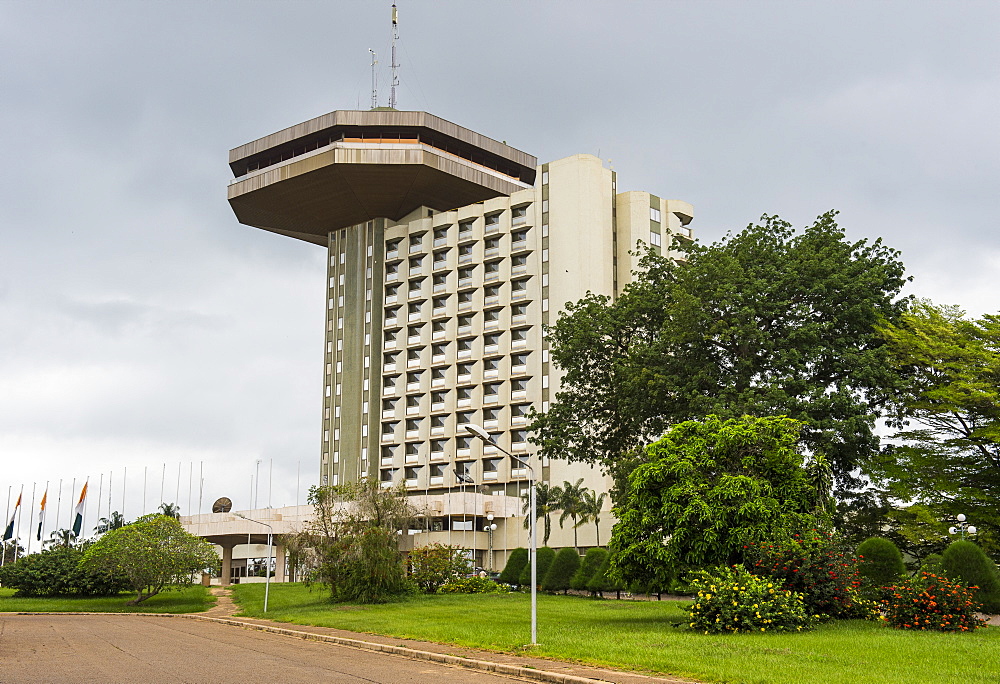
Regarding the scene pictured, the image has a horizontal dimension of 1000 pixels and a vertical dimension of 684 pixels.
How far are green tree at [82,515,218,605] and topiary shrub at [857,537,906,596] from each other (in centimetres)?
4271

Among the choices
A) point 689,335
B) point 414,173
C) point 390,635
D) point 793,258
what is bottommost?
point 390,635

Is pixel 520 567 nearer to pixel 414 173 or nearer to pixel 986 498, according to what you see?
Answer: pixel 986 498

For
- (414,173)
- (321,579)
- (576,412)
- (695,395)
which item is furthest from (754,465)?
(414,173)

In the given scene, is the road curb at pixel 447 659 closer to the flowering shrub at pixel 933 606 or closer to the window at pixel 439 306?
the flowering shrub at pixel 933 606

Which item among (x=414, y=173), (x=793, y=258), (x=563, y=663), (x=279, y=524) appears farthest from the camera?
(x=414, y=173)

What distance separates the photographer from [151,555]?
60.6 meters

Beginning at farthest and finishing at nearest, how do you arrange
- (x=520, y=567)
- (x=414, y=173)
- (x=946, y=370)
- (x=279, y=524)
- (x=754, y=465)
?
(x=414, y=173) → (x=279, y=524) → (x=520, y=567) → (x=946, y=370) → (x=754, y=465)

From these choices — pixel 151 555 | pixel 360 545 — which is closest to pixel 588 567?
pixel 360 545

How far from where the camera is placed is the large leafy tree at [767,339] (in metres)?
39.9

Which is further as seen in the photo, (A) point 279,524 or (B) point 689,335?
(A) point 279,524

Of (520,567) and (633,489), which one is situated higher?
(633,489)

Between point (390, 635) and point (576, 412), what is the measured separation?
19131 millimetres

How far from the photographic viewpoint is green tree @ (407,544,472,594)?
2324 inches

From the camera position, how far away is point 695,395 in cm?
4097
